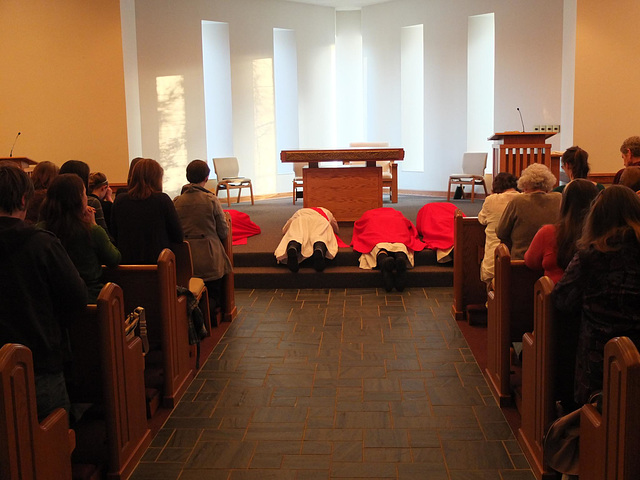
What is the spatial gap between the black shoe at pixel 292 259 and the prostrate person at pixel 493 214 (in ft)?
6.23

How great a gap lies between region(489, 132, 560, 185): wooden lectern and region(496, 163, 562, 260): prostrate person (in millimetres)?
3675

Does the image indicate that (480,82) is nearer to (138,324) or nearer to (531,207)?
(531,207)

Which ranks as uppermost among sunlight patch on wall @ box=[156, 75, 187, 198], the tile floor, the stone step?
sunlight patch on wall @ box=[156, 75, 187, 198]

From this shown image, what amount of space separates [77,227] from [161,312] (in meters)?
0.71

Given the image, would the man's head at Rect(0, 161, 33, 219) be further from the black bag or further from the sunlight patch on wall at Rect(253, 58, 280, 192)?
the sunlight patch on wall at Rect(253, 58, 280, 192)

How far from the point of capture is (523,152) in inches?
295

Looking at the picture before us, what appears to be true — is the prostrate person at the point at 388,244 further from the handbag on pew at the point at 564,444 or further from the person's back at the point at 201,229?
the handbag on pew at the point at 564,444

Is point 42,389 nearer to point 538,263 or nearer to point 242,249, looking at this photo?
point 538,263

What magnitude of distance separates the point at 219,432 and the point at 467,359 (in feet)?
5.46

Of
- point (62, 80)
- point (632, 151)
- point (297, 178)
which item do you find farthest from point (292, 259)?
point (297, 178)

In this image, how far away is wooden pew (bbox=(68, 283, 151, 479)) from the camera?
8.27 feet

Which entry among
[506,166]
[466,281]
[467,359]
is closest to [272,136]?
[506,166]

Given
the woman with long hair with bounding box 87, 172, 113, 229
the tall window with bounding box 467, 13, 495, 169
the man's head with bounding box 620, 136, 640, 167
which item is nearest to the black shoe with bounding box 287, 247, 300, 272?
the woman with long hair with bounding box 87, 172, 113, 229

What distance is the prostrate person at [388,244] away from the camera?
226 inches
